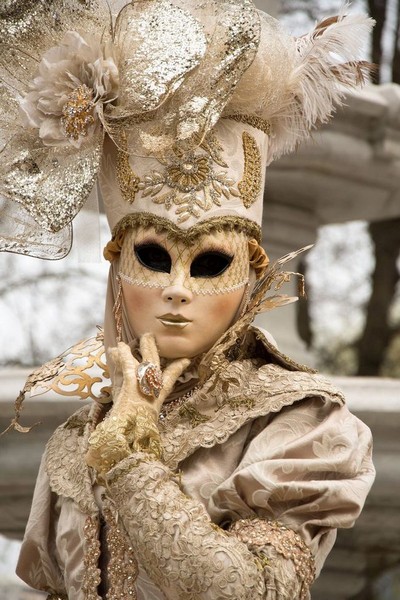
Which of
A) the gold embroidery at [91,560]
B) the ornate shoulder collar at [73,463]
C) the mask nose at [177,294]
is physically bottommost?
the gold embroidery at [91,560]

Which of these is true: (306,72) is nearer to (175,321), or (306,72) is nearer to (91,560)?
(175,321)

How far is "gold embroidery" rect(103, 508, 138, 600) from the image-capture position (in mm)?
2303

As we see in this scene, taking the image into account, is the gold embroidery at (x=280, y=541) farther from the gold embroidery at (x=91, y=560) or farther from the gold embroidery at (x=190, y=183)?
the gold embroidery at (x=190, y=183)

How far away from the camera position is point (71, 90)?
2.33m

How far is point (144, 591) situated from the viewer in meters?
2.29

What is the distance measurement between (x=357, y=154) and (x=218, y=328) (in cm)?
143

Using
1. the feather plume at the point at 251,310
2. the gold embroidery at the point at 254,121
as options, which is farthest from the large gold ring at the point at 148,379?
the gold embroidery at the point at 254,121

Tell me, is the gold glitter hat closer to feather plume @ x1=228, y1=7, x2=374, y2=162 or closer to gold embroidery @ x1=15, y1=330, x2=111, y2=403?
feather plume @ x1=228, y1=7, x2=374, y2=162

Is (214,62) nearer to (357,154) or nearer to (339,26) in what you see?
(339,26)

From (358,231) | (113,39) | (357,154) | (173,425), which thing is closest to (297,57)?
(113,39)

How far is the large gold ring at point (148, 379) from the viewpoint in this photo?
2223 millimetres

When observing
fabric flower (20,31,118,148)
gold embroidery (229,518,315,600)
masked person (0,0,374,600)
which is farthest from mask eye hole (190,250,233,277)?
Result: gold embroidery (229,518,315,600)

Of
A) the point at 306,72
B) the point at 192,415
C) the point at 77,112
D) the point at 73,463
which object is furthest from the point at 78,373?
the point at 306,72

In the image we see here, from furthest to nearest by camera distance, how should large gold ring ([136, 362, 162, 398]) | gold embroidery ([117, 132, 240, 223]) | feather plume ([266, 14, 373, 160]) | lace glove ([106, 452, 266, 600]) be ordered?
feather plume ([266, 14, 373, 160]) → gold embroidery ([117, 132, 240, 223]) → large gold ring ([136, 362, 162, 398]) → lace glove ([106, 452, 266, 600])
